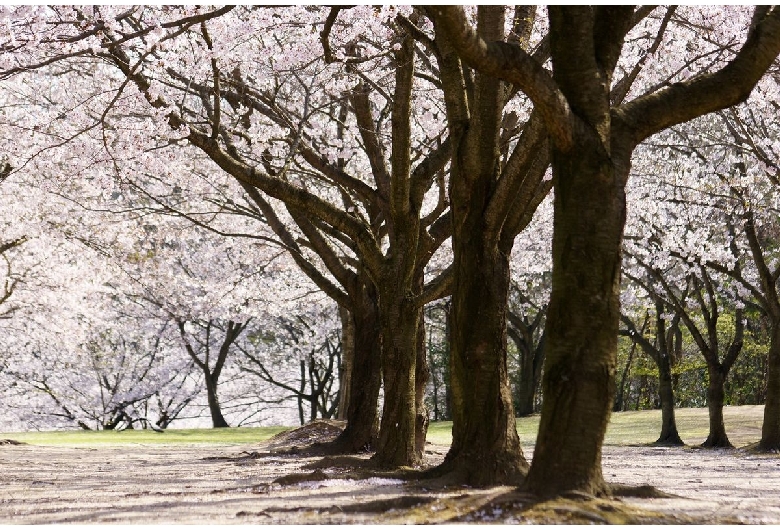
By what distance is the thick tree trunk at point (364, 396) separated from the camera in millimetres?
13141

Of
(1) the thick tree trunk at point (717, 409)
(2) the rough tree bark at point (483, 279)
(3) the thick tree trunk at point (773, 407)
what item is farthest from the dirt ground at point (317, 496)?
(1) the thick tree trunk at point (717, 409)

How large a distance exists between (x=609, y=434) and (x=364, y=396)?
12.3 metres

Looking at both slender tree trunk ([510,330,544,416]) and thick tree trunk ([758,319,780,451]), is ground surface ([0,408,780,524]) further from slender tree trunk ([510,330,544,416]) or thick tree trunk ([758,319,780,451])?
slender tree trunk ([510,330,544,416])

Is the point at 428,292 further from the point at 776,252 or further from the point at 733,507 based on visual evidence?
the point at 776,252

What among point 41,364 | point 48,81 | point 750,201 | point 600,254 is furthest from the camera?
point 41,364

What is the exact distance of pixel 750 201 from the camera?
51.5ft

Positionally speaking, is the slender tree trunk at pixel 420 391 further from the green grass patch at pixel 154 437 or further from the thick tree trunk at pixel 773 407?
the green grass patch at pixel 154 437

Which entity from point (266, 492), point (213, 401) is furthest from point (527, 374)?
point (266, 492)

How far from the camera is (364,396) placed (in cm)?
1320

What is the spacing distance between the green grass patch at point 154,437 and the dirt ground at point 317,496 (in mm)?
7568

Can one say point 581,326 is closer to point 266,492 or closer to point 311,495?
point 311,495

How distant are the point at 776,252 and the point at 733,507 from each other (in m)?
21.1

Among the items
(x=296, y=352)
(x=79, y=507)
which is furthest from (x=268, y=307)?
(x=79, y=507)

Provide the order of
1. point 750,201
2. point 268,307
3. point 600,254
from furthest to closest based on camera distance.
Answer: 1. point 268,307
2. point 750,201
3. point 600,254
